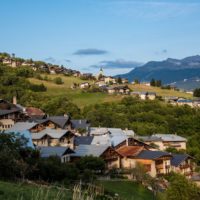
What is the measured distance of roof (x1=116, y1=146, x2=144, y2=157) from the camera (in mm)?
47984

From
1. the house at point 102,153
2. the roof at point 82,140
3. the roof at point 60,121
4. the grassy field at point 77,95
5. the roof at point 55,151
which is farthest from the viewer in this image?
the grassy field at point 77,95

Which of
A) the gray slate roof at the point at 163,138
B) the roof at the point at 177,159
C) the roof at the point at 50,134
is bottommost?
the roof at the point at 177,159

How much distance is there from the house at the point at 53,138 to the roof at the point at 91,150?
7.72 feet

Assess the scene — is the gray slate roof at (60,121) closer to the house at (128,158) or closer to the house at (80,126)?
the house at (80,126)

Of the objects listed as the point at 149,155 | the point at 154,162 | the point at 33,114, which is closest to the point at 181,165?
the point at 149,155

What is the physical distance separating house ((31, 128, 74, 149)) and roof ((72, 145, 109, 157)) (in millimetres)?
2354

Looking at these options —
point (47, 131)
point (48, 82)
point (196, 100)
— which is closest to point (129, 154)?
point (47, 131)

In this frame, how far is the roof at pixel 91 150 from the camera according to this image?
4323 centimetres

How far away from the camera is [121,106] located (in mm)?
79938

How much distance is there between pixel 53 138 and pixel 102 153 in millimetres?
6196

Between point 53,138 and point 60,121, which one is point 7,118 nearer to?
point 60,121

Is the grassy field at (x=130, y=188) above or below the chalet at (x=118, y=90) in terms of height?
below

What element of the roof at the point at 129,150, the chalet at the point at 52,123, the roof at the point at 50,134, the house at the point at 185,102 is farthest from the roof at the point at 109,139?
the house at the point at 185,102

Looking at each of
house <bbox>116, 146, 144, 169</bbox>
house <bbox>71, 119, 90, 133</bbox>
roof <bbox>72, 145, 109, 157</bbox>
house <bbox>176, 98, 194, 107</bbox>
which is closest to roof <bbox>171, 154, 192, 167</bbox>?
house <bbox>116, 146, 144, 169</bbox>
